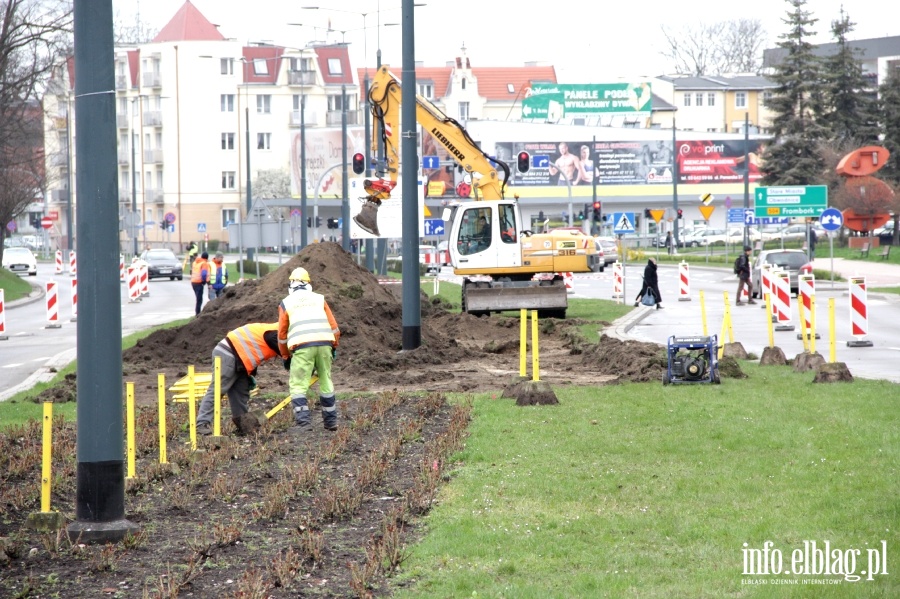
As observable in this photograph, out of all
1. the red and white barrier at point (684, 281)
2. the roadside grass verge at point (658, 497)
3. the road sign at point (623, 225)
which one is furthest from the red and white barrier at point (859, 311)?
the red and white barrier at point (684, 281)

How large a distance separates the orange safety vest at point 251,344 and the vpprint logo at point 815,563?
6.87 metres

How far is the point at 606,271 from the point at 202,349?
1798 inches

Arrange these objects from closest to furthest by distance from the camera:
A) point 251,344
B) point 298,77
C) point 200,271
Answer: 1. point 251,344
2. point 200,271
3. point 298,77

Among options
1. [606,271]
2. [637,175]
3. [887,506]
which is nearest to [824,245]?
[606,271]

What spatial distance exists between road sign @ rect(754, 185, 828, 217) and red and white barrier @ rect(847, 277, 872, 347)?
25042 millimetres

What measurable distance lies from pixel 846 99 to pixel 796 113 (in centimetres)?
471

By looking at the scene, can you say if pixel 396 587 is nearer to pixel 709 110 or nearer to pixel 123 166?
pixel 123 166

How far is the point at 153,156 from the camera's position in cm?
10150

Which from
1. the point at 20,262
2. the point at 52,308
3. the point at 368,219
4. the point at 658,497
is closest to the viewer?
the point at 658,497

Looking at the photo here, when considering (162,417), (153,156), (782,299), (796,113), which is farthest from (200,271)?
(153,156)

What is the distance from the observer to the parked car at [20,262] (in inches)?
2751

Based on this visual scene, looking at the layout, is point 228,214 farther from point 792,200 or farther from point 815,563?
point 815,563

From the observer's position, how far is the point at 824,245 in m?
71.1

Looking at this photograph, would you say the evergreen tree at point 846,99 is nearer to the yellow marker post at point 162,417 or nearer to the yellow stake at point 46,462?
the yellow marker post at point 162,417
